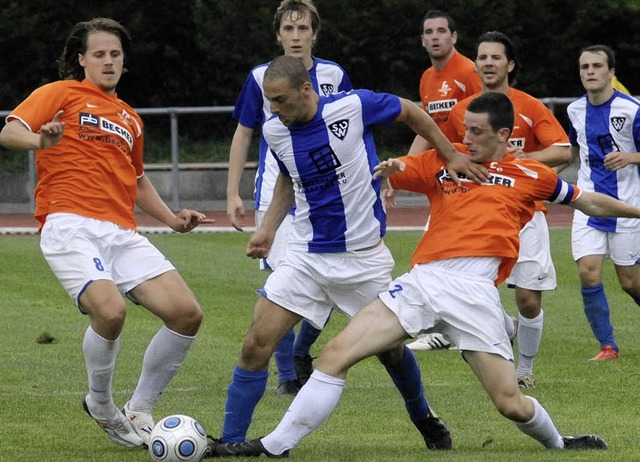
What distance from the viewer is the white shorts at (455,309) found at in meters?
6.36

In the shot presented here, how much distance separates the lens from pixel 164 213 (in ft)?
24.7

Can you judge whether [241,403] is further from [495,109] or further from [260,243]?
[495,109]

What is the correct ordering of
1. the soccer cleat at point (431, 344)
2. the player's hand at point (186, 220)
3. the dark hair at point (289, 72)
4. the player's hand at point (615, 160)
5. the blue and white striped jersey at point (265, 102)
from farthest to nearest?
the soccer cleat at point (431, 344) < the player's hand at point (615, 160) < the blue and white striped jersey at point (265, 102) < the player's hand at point (186, 220) < the dark hair at point (289, 72)

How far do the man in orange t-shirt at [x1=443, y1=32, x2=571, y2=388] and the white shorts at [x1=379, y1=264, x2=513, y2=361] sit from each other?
2.58m

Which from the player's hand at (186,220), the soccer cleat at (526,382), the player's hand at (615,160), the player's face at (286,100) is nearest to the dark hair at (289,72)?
the player's face at (286,100)

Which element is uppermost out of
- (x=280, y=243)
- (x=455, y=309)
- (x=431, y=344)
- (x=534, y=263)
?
(x=455, y=309)

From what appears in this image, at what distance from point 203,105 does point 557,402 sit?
21.5 meters

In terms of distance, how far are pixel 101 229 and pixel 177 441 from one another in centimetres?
132

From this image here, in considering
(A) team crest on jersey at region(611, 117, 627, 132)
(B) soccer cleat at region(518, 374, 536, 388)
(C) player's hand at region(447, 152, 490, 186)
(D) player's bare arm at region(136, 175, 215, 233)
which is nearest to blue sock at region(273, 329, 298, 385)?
(D) player's bare arm at region(136, 175, 215, 233)

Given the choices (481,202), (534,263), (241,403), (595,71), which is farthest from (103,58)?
(595,71)

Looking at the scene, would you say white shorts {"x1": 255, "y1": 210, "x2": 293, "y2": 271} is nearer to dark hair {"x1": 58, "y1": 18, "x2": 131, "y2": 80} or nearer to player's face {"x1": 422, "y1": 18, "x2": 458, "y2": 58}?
dark hair {"x1": 58, "y1": 18, "x2": 131, "y2": 80}

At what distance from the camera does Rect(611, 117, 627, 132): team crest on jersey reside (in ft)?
33.6

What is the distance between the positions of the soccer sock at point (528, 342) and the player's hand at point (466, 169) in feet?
8.70

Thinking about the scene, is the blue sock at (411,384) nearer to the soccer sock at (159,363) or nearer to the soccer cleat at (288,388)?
the soccer sock at (159,363)
